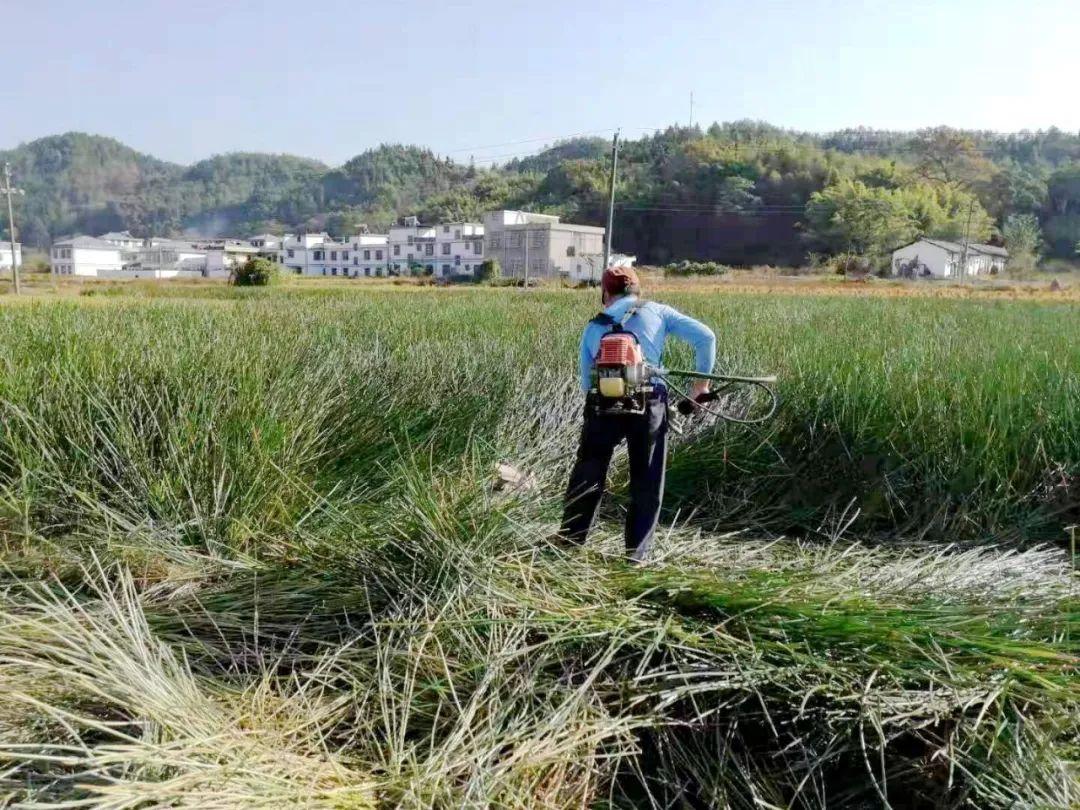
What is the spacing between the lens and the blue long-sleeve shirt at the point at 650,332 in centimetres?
361

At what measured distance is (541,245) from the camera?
60.5 m

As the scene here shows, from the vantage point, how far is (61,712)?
6.66ft

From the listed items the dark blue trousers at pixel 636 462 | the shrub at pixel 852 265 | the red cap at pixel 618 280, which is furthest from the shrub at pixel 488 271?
the dark blue trousers at pixel 636 462

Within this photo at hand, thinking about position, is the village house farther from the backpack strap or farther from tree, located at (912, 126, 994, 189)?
the backpack strap

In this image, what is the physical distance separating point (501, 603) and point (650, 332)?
139 cm

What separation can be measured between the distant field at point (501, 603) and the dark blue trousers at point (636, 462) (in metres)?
0.25

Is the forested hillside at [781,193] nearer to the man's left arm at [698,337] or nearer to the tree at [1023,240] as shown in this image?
the tree at [1023,240]

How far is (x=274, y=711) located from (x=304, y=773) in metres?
0.40

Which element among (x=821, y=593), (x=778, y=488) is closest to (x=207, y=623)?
(x=821, y=593)

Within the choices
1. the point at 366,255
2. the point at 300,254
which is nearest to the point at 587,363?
the point at 366,255

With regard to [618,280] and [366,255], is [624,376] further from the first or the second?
[366,255]

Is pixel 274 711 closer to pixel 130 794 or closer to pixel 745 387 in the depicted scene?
pixel 130 794

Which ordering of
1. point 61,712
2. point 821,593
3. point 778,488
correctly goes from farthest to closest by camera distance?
point 778,488, point 821,593, point 61,712

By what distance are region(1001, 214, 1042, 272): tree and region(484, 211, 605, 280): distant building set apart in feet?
98.0
